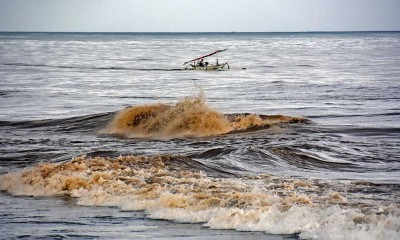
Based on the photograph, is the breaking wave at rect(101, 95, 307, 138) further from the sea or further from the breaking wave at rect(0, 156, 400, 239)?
the breaking wave at rect(0, 156, 400, 239)

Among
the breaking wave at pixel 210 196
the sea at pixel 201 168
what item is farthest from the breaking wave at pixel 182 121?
the breaking wave at pixel 210 196

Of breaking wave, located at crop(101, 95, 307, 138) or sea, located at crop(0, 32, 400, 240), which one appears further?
breaking wave, located at crop(101, 95, 307, 138)

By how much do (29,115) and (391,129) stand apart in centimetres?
1300

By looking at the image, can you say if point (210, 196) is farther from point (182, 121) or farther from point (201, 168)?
point (182, 121)

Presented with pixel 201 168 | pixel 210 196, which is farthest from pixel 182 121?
pixel 210 196

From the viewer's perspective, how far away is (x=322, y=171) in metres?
15.5

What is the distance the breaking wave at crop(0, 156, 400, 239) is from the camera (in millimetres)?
9969

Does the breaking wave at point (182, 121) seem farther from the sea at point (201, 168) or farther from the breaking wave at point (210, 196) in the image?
the breaking wave at point (210, 196)

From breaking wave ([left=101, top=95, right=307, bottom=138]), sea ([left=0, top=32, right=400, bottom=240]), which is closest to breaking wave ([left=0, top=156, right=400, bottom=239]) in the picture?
sea ([left=0, top=32, right=400, bottom=240])

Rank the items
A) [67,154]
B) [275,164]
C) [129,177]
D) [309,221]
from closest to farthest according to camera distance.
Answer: [309,221] → [129,177] → [275,164] → [67,154]

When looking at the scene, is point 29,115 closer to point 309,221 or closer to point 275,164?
point 275,164

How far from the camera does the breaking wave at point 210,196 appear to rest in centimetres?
997

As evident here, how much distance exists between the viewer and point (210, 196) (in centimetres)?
1202

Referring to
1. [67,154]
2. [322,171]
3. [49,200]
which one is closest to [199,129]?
[67,154]
